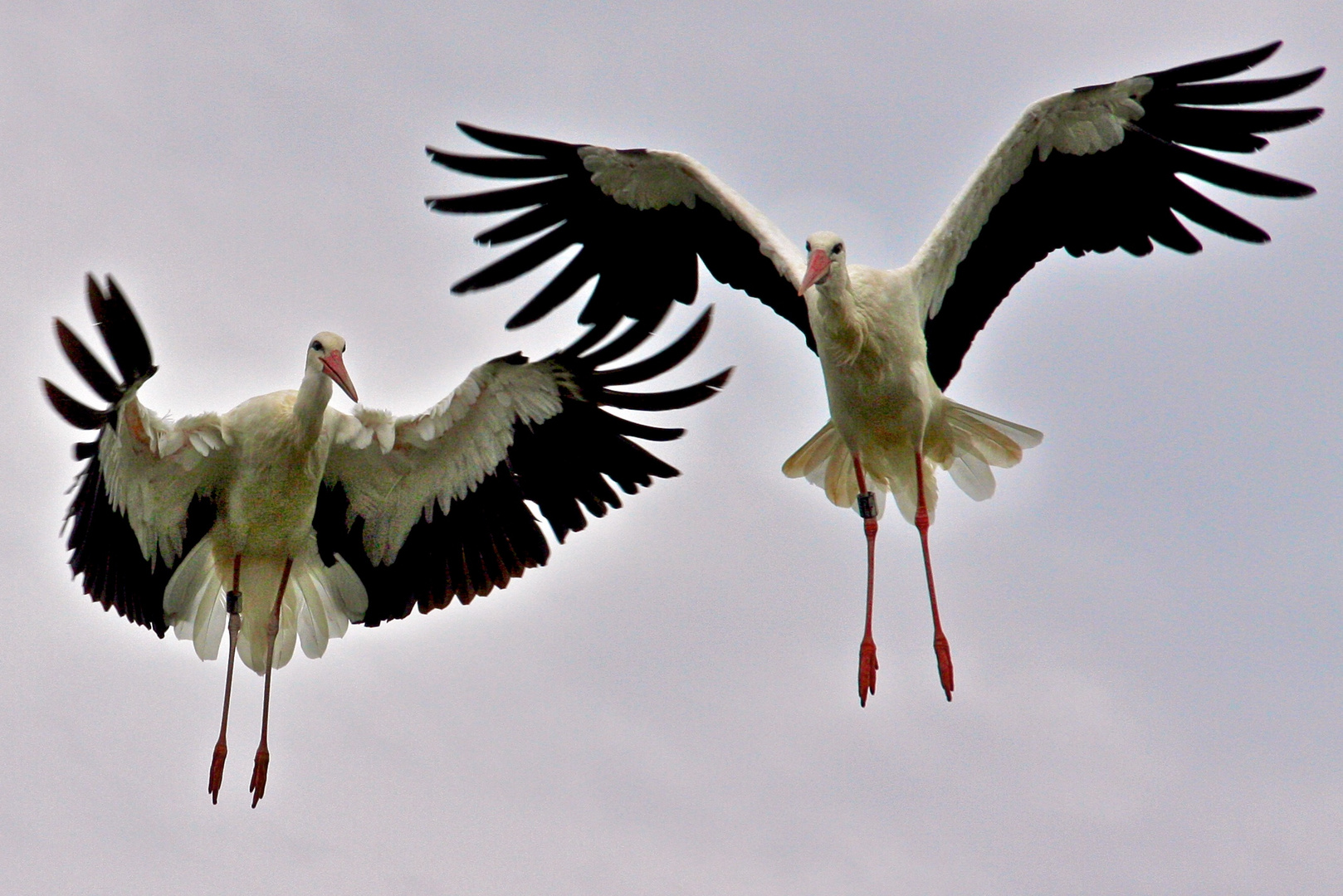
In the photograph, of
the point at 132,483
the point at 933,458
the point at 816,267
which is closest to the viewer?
the point at 816,267

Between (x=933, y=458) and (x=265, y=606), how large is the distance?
359 centimetres

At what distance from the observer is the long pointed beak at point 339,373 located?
10.7 metres

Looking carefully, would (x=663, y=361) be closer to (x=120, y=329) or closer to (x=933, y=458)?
(x=933, y=458)

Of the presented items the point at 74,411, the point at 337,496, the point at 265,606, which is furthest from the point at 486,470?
the point at 74,411

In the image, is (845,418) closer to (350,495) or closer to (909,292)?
(909,292)

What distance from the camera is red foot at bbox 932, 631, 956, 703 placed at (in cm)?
995

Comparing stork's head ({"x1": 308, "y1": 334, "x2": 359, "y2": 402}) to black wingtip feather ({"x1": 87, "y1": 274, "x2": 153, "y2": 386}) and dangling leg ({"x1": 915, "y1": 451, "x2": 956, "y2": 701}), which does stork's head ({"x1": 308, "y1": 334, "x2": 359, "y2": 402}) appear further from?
dangling leg ({"x1": 915, "y1": 451, "x2": 956, "y2": 701})

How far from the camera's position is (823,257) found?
9.90 meters

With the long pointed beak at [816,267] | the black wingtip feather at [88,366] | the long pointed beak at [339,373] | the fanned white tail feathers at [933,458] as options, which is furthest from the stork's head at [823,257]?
the black wingtip feather at [88,366]

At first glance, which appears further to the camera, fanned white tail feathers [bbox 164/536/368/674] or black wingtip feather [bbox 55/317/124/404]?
fanned white tail feathers [bbox 164/536/368/674]

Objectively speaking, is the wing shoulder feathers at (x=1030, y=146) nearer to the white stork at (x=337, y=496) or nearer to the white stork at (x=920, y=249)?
the white stork at (x=920, y=249)

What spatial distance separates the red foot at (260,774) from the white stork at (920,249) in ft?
8.46

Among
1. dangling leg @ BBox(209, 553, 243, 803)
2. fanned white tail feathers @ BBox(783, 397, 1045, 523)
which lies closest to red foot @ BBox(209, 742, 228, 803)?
dangling leg @ BBox(209, 553, 243, 803)

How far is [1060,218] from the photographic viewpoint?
34.8 ft
